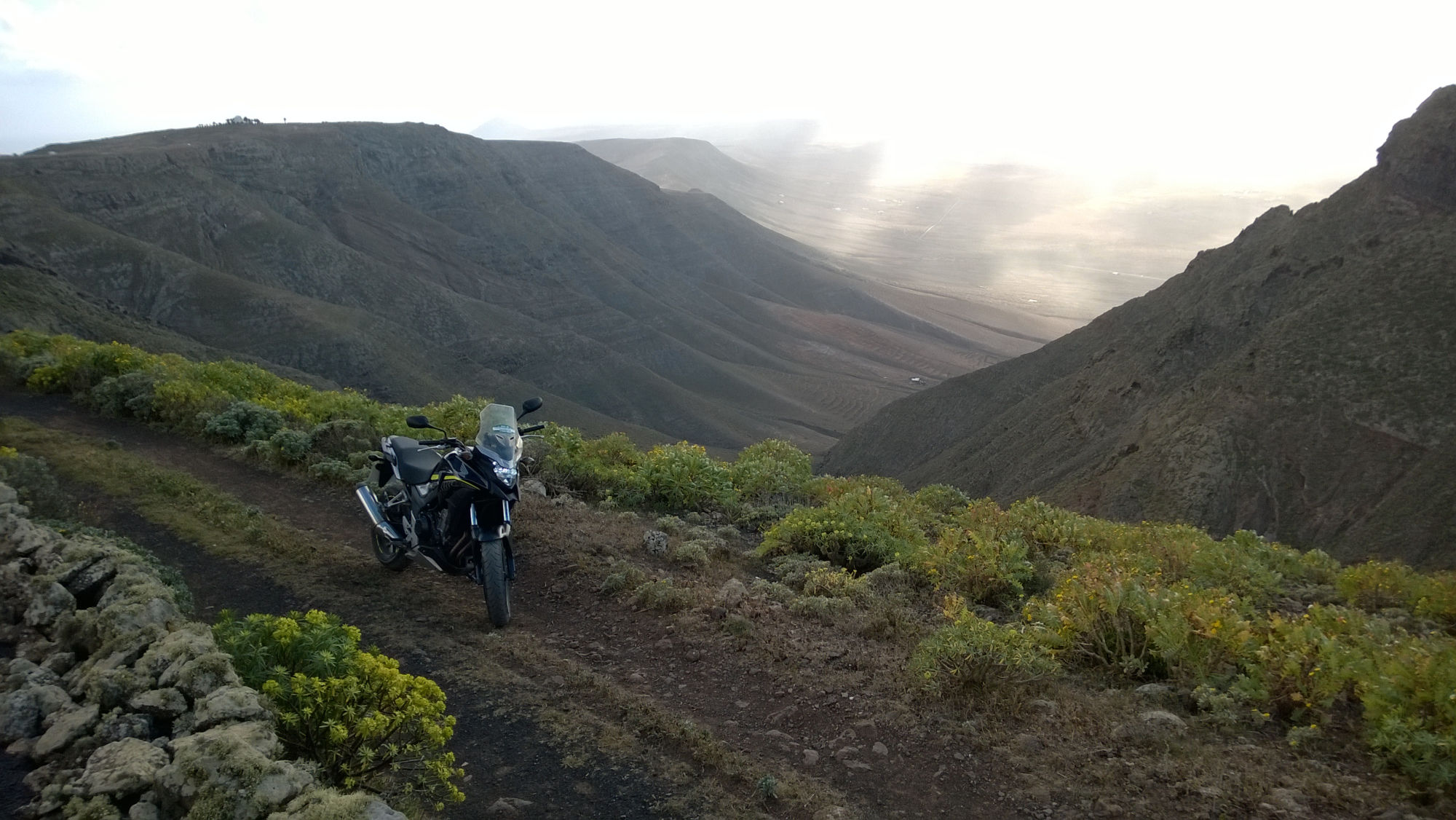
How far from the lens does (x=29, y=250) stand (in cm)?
4256

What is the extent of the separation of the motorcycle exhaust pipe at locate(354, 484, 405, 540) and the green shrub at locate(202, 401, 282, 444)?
10.6 feet

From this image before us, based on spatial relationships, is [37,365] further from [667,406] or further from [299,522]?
[667,406]

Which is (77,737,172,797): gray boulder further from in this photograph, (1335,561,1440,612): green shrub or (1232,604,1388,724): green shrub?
(1335,561,1440,612): green shrub

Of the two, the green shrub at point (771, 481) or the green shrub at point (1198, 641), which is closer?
the green shrub at point (1198, 641)

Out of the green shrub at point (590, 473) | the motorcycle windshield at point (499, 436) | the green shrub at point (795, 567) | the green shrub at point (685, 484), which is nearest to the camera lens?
the motorcycle windshield at point (499, 436)

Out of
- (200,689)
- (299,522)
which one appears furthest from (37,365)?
(200,689)

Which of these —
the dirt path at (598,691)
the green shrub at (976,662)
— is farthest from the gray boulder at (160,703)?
the green shrub at (976,662)

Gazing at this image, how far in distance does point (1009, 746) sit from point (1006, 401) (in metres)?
42.3

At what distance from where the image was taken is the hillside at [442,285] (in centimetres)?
4812

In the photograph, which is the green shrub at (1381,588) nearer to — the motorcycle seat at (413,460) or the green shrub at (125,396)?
the motorcycle seat at (413,460)

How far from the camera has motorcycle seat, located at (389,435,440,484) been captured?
A: 6469 millimetres

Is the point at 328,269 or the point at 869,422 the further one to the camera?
the point at 328,269

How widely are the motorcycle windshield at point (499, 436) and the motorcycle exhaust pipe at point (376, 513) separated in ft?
3.77

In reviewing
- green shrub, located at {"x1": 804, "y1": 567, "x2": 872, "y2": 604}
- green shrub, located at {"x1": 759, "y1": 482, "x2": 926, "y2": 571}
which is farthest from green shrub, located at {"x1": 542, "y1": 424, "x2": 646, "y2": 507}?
green shrub, located at {"x1": 804, "y1": 567, "x2": 872, "y2": 604}
